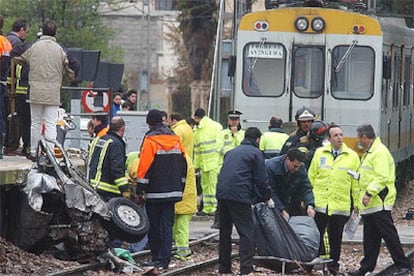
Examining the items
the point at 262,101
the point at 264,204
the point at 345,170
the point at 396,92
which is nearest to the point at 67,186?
the point at 264,204

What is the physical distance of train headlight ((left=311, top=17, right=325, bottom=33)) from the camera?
874 inches

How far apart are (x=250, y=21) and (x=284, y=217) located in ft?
26.0

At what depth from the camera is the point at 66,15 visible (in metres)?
54.8

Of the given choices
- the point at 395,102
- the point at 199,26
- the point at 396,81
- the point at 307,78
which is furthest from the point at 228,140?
the point at 199,26

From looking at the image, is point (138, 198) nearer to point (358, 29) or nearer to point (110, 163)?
point (110, 163)

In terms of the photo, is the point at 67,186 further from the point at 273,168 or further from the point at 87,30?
the point at 87,30

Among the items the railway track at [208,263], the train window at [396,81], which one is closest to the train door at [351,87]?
the train window at [396,81]

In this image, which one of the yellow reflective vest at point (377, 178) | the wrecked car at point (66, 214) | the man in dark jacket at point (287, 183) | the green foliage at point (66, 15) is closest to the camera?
the yellow reflective vest at point (377, 178)

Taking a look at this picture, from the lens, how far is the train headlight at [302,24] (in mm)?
22172

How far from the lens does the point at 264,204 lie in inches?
577

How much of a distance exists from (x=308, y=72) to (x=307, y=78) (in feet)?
0.35

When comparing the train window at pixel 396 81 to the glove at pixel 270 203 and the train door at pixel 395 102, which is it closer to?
the train door at pixel 395 102

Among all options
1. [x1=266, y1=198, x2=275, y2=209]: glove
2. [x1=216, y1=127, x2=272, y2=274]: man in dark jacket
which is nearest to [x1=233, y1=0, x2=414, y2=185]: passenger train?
[x1=266, y1=198, x2=275, y2=209]: glove

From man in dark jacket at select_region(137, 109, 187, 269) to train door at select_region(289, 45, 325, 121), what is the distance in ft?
23.7
